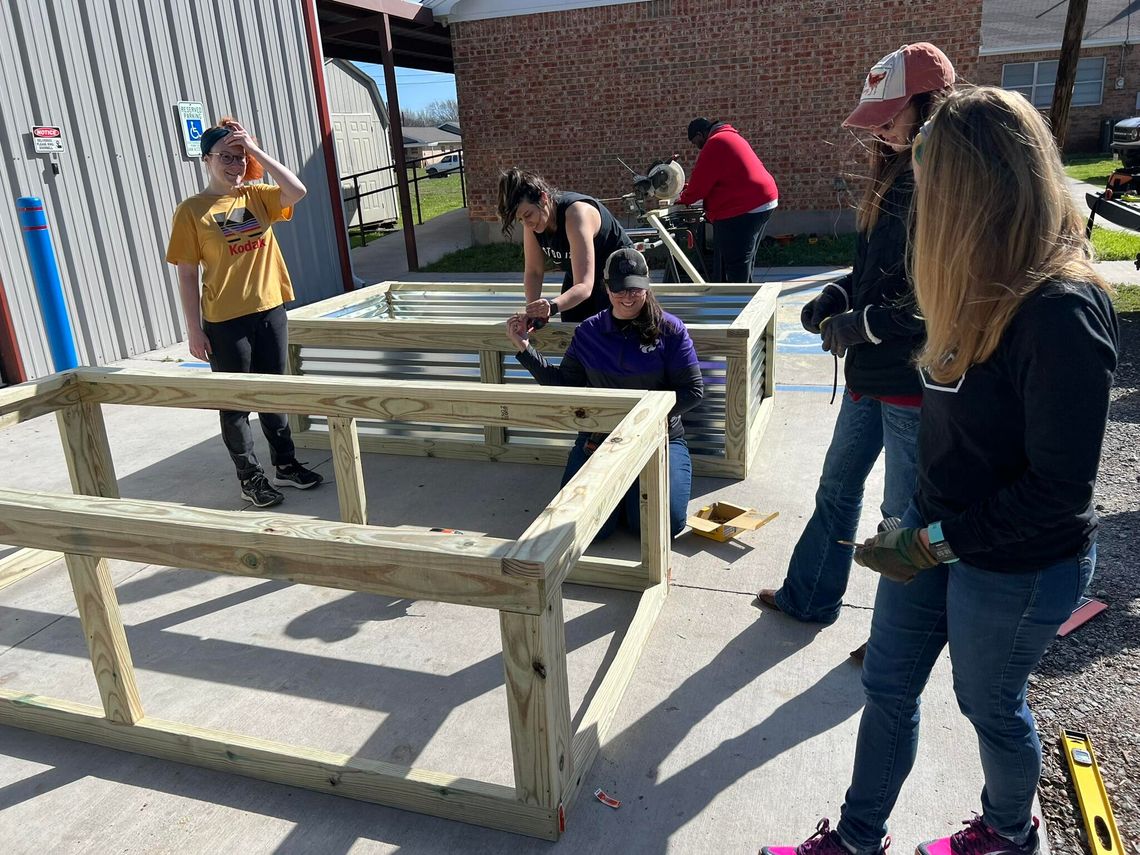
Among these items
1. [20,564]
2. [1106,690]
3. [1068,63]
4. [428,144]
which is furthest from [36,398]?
[428,144]

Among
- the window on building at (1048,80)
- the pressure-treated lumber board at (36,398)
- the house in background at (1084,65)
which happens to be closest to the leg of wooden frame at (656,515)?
the pressure-treated lumber board at (36,398)

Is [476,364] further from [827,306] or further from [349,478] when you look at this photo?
[827,306]

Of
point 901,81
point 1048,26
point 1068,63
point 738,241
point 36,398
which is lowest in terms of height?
point 36,398

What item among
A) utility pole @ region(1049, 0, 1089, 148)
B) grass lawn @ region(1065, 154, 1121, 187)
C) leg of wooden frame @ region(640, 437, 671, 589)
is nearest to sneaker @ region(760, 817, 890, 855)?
leg of wooden frame @ region(640, 437, 671, 589)

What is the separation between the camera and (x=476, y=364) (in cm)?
487

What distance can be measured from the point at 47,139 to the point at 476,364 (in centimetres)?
454

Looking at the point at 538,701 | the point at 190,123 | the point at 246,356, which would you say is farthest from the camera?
the point at 190,123

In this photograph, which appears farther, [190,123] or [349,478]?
[190,123]

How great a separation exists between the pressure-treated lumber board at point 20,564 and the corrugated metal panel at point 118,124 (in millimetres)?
3585

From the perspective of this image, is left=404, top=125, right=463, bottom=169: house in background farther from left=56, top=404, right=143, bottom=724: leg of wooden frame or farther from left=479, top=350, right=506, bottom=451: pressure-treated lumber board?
left=56, top=404, right=143, bottom=724: leg of wooden frame

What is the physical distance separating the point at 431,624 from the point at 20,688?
55.4 inches

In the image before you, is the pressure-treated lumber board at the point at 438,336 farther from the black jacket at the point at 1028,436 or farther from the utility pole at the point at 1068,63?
the utility pole at the point at 1068,63

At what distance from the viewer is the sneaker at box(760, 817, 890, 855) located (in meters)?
1.98

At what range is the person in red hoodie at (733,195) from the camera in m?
6.19
